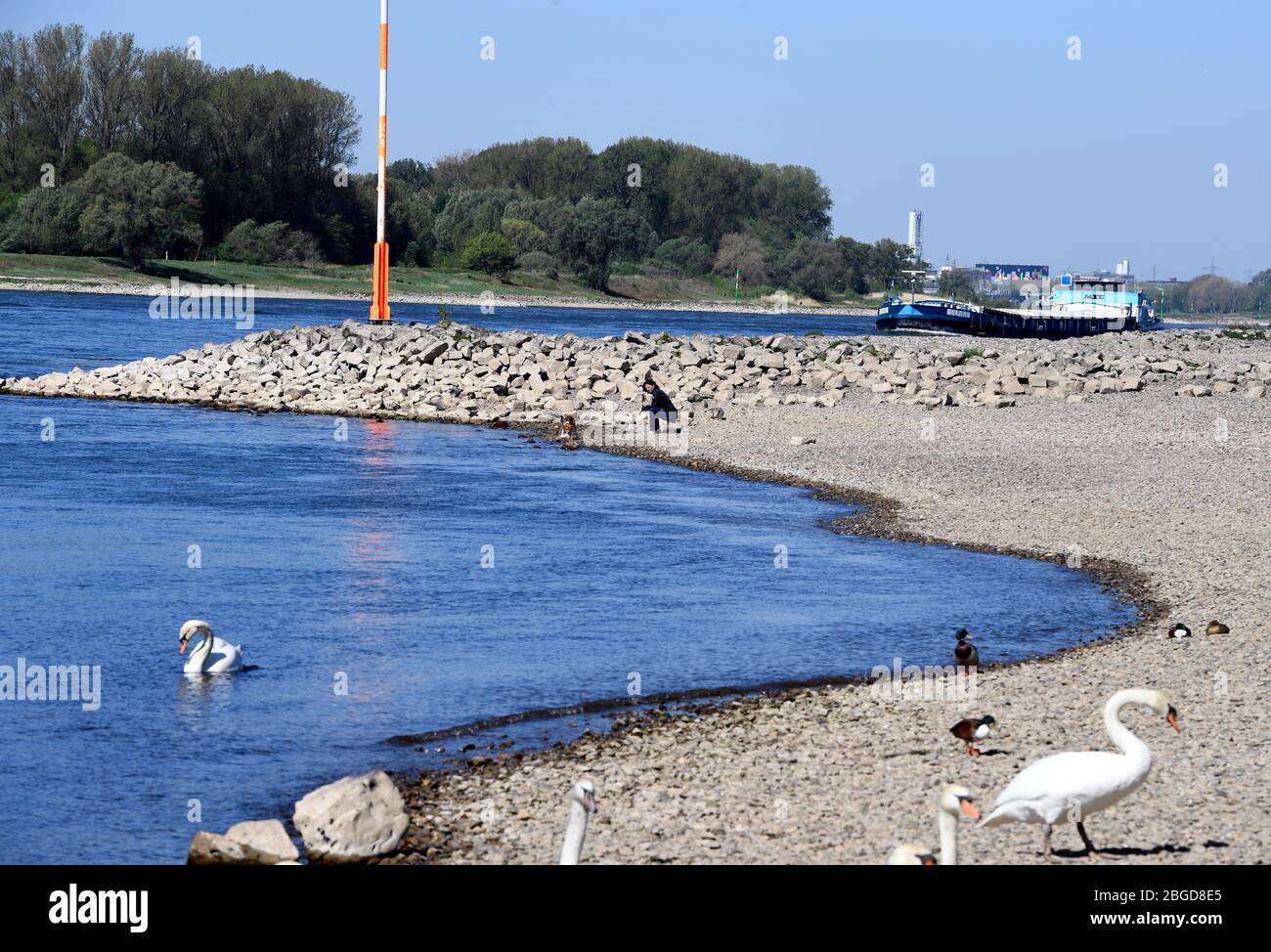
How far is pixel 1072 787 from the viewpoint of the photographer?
8.00 metres

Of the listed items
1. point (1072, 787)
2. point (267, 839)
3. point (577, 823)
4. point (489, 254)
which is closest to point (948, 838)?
point (1072, 787)

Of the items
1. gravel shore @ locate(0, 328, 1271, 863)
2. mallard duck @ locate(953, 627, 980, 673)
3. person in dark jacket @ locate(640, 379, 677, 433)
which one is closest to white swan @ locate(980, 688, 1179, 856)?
gravel shore @ locate(0, 328, 1271, 863)

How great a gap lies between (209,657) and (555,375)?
26.9 metres

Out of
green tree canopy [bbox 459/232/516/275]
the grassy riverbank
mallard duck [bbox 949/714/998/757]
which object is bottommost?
mallard duck [bbox 949/714/998/757]

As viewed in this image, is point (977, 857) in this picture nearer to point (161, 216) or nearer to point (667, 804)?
point (667, 804)

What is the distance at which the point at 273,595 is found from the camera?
16516 millimetres

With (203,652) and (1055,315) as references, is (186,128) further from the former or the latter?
(203,652)

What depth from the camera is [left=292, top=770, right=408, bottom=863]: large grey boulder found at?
344 inches

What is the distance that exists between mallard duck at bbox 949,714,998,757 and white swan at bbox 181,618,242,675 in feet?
19.9

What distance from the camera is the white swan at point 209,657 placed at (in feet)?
42.9

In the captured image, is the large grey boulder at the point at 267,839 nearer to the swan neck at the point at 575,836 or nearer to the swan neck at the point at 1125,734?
the swan neck at the point at 575,836

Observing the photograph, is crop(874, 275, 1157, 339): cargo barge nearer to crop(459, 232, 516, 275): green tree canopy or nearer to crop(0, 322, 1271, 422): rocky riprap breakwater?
crop(0, 322, 1271, 422): rocky riprap breakwater

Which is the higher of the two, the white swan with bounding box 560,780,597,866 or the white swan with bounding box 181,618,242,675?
the white swan with bounding box 560,780,597,866

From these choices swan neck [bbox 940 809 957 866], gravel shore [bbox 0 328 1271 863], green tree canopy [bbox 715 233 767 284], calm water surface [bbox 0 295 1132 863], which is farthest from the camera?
green tree canopy [bbox 715 233 767 284]
